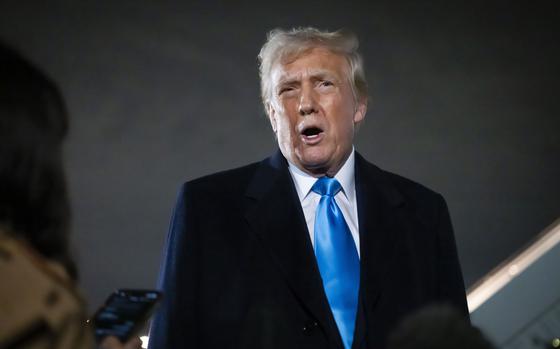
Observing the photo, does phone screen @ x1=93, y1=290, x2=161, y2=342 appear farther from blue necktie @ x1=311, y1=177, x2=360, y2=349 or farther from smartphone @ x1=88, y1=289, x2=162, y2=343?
blue necktie @ x1=311, y1=177, x2=360, y2=349

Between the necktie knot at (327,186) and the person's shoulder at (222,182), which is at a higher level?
the person's shoulder at (222,182)

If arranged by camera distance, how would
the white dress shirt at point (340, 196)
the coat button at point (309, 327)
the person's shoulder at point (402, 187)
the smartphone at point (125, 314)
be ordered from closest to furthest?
the smartphone at point (125, 314) < the coat button at point (309, 327) < the white dress shirt at point (340, 196) < the person's shoulder at point (402, 187)

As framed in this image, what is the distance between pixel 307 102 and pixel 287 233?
0.96 ft

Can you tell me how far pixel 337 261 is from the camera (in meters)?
1.69

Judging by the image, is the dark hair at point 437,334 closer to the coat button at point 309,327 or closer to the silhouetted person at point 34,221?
the silhouetted person at point 34,221

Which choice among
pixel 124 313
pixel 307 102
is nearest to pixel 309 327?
pixel 307 102

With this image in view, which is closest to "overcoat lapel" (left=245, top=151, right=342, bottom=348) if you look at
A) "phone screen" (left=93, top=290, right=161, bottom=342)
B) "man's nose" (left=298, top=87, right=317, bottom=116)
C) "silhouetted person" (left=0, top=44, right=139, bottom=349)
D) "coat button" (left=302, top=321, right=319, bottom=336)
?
"coat button" (left=302, top=321, right=319, bottom=336)

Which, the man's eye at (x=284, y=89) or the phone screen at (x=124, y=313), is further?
the man's eye at (x=284, y=89)

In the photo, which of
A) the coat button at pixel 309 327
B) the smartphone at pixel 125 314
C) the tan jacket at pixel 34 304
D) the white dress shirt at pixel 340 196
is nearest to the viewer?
the tan jacket at pixel 34 304

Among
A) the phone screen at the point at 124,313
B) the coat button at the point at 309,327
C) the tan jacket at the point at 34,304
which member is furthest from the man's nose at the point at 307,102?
the tan jacket at the point at 34,304

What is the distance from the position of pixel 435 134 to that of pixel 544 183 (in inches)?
15.9

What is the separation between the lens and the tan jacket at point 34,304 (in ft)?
2.30

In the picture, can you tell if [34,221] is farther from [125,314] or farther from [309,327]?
[309,327]

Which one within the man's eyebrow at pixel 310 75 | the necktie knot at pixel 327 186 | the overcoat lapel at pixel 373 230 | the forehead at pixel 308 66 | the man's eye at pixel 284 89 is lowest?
the overcoat lapel at pixel 373 230
